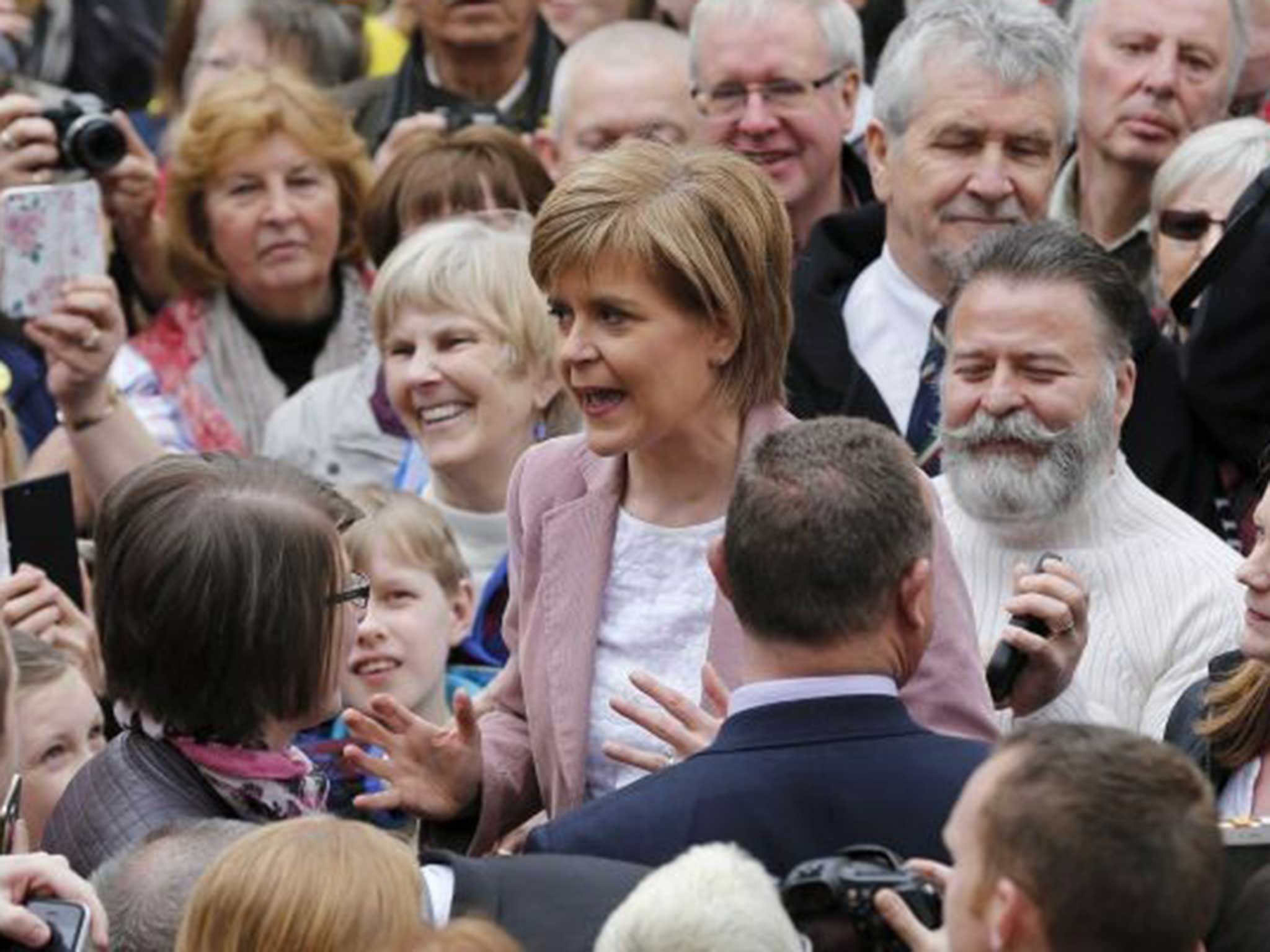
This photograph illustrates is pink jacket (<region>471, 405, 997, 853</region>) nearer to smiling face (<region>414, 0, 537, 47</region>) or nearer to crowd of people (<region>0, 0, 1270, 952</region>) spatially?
crowd of people (<region>0, 0, 1270, 952</region>)

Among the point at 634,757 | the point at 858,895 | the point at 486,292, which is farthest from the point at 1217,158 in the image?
the point at 858,895

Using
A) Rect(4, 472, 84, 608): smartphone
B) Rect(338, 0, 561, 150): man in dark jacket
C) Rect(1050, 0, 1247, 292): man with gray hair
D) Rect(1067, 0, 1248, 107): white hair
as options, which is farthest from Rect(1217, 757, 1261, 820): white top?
Rect(338, 0, 561, 150): man in dark jacket

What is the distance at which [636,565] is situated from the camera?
194 inches

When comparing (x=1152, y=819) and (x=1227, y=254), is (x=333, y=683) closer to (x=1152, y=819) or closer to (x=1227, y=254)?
(x=1152, y=819)

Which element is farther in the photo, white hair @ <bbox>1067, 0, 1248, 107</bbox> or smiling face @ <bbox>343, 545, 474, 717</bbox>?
white hair @ <bbox>1067, 0, 1248, 107</bbox>

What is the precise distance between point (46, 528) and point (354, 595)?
186 cm

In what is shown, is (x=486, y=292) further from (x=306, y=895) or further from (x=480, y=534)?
(x=306, y=895)

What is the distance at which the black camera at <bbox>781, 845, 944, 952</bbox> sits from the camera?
11.7 ft

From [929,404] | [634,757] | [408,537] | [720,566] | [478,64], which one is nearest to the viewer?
[720,566]

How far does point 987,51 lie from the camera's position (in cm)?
665

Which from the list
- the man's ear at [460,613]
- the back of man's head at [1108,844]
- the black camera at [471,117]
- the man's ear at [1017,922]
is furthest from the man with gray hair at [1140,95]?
the man's ear at [1017,922]

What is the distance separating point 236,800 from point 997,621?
1708 mm

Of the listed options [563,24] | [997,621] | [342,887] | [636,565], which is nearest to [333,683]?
[636,565]

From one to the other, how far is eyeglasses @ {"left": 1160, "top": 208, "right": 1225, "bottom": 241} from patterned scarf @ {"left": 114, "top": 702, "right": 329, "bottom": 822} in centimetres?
283
